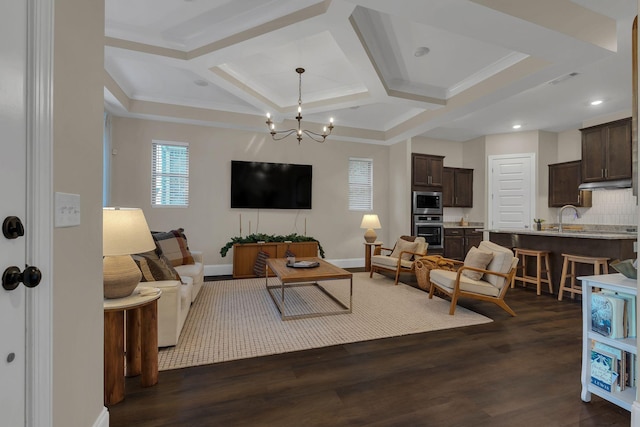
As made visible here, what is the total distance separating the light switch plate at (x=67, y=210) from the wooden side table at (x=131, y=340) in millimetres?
875

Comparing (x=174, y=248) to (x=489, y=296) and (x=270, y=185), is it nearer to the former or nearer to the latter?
(x=270, y=185)

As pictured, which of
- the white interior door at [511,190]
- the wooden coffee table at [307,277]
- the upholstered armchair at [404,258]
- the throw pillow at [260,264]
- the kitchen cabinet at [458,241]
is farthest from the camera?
the kitchen cabinet at [458,241]

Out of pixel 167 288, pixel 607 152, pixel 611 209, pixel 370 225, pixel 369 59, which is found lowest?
pixel 167 288

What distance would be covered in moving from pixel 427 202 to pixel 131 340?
6.24m

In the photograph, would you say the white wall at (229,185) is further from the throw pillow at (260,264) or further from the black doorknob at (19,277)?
the black doorknob at (19,277)

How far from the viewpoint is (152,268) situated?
2781mm

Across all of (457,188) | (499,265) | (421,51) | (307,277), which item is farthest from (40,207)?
(457,188)

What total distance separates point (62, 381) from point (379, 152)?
6.66 m

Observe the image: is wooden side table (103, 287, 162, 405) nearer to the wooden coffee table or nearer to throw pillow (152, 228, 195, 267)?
the wooden coffee table

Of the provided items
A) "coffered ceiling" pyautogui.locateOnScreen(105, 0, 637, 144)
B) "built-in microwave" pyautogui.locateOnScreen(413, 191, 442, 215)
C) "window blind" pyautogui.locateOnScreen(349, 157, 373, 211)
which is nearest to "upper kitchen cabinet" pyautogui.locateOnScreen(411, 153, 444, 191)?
"built-in microwave" pyautogui.locateOnScreen(413, 191, 442, 215)

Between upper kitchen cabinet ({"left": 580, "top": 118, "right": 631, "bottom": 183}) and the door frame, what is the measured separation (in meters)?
7.37

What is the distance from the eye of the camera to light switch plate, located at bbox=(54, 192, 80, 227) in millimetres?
1101

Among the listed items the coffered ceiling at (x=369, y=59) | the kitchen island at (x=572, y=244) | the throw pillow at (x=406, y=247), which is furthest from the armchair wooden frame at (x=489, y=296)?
the coffered ceiling at (x=369, y=59)

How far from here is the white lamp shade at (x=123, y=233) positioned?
69.5 inches
